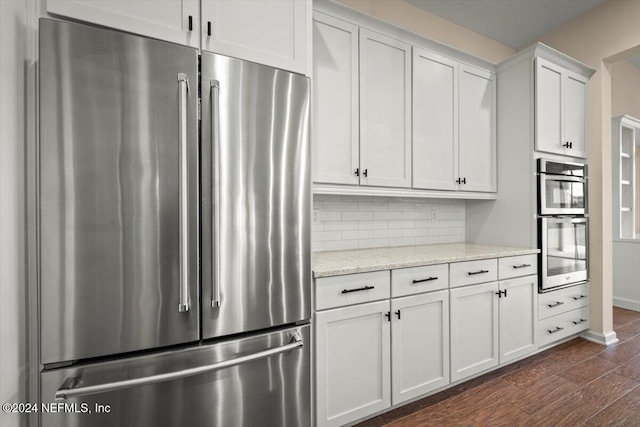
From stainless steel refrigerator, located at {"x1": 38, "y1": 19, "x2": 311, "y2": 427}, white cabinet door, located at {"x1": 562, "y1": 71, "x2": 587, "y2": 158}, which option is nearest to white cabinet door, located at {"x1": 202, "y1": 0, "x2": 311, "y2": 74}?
stainless steel refrigerator, located at {"x1": 38, "y1": 19, "x2": 311, "y2": 427}

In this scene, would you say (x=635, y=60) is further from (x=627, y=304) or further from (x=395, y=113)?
(x=395, y=113)

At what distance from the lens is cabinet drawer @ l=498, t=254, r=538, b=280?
2260 millimetres

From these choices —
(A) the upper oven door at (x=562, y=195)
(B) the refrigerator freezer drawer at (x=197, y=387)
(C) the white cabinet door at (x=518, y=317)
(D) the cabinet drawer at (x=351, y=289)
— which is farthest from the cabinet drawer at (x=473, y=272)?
(B) the refrigerator freezer drawer at (x=197, y=387)

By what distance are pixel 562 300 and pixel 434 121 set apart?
6.47 feet

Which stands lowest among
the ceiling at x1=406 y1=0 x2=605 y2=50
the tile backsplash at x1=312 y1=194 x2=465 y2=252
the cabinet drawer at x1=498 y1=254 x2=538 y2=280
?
the cabinet drawer at x1=498 y1=254 x2=538 y2=280

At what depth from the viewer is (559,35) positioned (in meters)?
3.03

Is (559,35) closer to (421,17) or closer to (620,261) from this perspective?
(421,17)

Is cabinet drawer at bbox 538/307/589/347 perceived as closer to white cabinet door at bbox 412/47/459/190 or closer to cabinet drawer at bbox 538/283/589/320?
cabinet drawer at bbox 538/283/589/320

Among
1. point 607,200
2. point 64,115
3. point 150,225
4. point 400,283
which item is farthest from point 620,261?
point 64,115

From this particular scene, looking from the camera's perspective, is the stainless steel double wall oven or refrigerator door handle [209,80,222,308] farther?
the stainless steel double wall oven

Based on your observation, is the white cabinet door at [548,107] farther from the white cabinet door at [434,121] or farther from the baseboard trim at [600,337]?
the baseboard trim at [600,337]

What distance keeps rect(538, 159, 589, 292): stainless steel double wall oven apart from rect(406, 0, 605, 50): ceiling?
1.42 metres

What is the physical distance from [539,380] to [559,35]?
3271mm

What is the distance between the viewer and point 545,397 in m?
2.00
